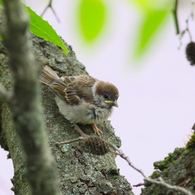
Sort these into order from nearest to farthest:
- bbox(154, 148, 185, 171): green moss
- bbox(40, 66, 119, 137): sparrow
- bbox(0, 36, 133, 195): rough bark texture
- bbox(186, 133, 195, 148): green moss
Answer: bbox(186, 133, 195, 148): green moss
bbox(154, 148, 185, 171): green moss
bbox(0, 36, 133, 195): rough bark texture
bbox(40, 66, 119, 137): sparrow

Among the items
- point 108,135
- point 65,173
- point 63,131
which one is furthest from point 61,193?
point 108,135

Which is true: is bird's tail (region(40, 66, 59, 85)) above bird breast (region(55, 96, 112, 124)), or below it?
above

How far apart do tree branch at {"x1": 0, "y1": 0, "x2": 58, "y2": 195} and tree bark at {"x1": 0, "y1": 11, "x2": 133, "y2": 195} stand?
1502 millimetres

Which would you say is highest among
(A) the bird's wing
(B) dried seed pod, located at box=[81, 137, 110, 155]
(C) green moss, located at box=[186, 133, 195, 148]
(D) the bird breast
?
(A) the bird's wing

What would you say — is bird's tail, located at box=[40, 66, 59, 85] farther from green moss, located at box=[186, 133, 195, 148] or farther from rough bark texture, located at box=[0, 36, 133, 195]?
green moss, located at box=[186, 133, 195, 148]

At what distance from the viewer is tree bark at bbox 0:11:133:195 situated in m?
2.80

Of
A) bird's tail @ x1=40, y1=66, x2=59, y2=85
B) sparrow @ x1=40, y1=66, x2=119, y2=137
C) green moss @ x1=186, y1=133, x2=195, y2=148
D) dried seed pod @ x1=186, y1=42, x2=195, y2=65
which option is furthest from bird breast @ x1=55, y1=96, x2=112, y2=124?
green moss @ x1=186, y1=133, x2=195, y2=148

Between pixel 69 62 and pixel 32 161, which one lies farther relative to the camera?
pixel 69 62

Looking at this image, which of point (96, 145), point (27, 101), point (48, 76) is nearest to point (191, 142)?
point (96, 145)

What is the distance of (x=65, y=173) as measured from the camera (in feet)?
9.60

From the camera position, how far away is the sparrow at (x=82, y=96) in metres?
4.32

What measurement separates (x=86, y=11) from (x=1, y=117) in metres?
2.44

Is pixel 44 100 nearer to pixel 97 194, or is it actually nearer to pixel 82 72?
pixel 82 72

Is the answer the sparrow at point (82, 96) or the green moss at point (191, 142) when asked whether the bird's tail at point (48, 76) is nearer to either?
the sparrow at point (82, 96)
